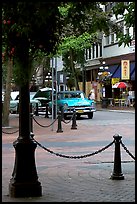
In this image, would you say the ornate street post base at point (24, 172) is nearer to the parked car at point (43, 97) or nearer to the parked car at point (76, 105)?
the parked car at point (76, 105)

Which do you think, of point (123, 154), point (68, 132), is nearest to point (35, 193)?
point (123, 154)

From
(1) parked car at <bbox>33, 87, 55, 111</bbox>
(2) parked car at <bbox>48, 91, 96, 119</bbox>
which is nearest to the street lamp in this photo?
(1) parked car at <bbox>33, 87, 55, 111</bbox>

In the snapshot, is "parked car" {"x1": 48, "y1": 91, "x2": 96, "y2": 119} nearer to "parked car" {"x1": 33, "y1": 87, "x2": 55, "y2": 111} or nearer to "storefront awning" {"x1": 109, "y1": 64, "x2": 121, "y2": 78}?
"parked car" {"x1": 33, "y1": 87, "x2": 55, "y2": 111}

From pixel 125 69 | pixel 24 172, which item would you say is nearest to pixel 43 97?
pixel 125 69

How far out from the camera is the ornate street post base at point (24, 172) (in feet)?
22.0

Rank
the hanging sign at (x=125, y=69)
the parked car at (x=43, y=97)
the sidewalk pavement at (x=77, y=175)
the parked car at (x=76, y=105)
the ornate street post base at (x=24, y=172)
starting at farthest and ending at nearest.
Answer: the hanging sign at (x=125, y=69) → the parked car at (x=43, y=97) → the parked car at (x=76, y=105) → the sidewalk pavement at (x=77, y=175) → the ornate street post base at (x=24, y=172)

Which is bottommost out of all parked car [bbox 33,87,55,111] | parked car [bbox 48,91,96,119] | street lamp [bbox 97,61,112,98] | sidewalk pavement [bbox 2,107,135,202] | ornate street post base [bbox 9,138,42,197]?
sidewalk pavement [bbox 2,107,135,202]

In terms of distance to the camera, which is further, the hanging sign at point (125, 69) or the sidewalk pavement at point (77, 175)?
the hanging sign at point (125, 69)

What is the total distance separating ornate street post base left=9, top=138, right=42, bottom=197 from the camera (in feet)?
22.0

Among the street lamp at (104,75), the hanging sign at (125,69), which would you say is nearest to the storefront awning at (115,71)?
the street lamp at (104,75)

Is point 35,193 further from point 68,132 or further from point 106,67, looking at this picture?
point 106,67

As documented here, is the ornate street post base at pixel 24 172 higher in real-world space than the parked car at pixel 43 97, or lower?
lower

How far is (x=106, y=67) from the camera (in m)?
52.8

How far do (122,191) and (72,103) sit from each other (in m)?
21.0
